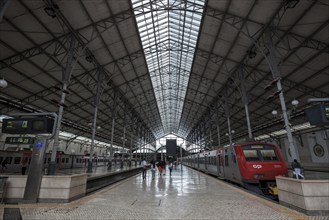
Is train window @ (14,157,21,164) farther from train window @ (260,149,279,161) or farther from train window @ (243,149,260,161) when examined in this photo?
train window @ (260,149,279,161)

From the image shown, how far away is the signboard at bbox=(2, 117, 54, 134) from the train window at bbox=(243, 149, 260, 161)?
9.90 metres

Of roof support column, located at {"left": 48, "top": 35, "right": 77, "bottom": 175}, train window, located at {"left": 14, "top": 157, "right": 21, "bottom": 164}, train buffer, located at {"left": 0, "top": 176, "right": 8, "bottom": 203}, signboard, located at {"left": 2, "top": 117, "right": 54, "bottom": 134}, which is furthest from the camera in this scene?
train window, located at {"left": 14, "top": 157, "right": 21, "bottom": 164}

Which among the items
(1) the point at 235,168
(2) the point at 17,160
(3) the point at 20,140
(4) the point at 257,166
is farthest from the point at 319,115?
(2) the point at 17,160

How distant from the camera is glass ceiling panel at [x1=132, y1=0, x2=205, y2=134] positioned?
15.6m

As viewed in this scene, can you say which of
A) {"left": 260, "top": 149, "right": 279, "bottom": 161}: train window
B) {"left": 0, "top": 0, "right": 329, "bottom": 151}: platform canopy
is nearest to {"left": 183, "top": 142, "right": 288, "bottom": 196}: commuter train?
{"left": 260, "top": 149, "right": 279, "bottom": 161}: train window

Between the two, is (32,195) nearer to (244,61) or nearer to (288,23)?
(288,23)

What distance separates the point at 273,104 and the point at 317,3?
15.7 m

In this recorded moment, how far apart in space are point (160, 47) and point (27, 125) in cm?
1840

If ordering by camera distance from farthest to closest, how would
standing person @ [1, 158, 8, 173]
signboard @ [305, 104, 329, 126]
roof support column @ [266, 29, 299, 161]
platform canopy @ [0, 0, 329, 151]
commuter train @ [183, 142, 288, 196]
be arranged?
1. standing person @ [1, 158, 8, 173]
2. platform canopy @ [0, 0, 329, 151]
3. roof support column @ [266, 29, 299, 161]
4. commuter train @ [183, 142, 288, 196]
5. signboard @ [305, 104, 329, 126]

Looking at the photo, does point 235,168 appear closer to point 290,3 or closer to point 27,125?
point 290,3

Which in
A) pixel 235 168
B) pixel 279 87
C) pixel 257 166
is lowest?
pixel 235 168

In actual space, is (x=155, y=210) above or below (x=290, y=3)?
below

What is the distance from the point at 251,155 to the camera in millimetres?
10531

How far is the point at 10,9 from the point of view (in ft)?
37.3
